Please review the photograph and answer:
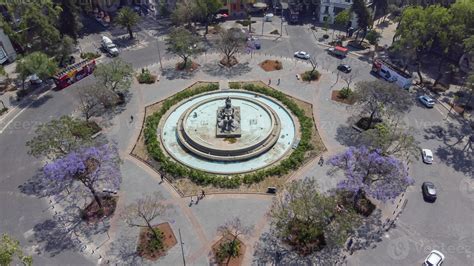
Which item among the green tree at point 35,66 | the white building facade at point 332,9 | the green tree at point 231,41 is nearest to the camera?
the green tree at point 35,66

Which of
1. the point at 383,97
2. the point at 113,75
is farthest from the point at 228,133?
the point at 383,97

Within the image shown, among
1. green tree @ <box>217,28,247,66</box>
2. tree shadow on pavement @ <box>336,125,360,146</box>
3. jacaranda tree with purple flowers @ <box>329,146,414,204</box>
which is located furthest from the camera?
green tree @ <box>217,28,247,66</box>

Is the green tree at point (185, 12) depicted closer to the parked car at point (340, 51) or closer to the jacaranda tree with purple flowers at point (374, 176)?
the parked car at point (340, 51)

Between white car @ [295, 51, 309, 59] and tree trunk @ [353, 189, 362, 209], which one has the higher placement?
white car @ [295, 51, 309, 59]

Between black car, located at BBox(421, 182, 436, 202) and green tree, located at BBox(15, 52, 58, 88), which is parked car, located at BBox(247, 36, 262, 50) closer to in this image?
green tree, located at BBox(15, 52, 58, 88)

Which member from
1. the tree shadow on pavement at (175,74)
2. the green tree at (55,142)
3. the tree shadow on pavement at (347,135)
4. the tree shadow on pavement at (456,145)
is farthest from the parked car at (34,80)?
the tree shadow on pavement at (456,145)

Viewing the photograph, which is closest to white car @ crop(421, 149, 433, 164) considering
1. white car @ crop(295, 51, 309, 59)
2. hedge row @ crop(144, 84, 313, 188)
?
hedge row @ crop(144, 84, 313, 188)

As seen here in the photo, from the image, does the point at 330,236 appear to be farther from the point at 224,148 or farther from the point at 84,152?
the point at 84,152
